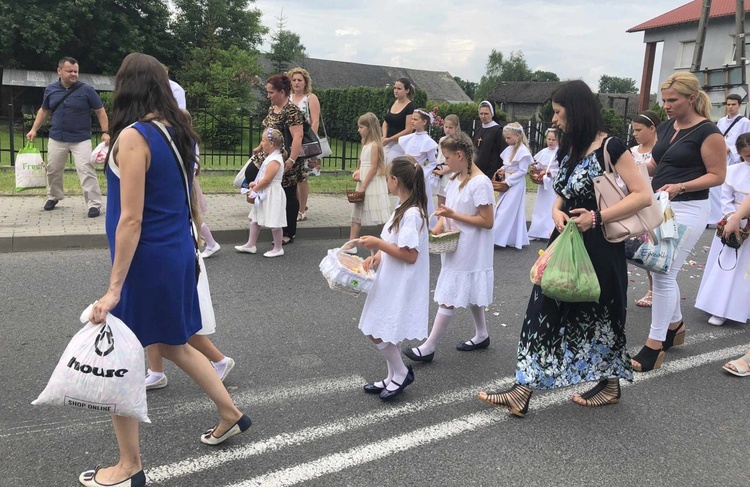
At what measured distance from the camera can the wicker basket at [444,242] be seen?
4047mm

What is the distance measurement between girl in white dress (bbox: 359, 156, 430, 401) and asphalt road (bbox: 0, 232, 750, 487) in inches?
17.0

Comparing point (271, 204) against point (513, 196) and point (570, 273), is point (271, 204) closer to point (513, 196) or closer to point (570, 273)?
point (513, 196)

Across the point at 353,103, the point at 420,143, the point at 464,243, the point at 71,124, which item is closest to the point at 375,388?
the point at 464,243

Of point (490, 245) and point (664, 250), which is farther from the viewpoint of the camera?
point (490, 245)

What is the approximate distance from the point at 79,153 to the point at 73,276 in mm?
2944

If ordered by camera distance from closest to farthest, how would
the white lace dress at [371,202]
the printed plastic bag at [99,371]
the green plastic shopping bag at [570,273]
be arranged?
the printed plastic bag at [99,371], the green plastic shopping bag at [570,273], the white lace dress at [371,202]

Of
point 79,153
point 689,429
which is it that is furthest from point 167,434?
point 79,153

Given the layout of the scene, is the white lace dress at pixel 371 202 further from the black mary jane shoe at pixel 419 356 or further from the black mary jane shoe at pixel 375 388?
the black mary jane shoe at pixel 375 388

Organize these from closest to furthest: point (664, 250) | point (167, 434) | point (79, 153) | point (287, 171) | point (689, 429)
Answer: point (167, 434), point (689, 429), point (664, 250), point (287, 171), point (79, 153)

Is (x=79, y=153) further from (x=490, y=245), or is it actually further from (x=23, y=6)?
(x=23, y=6)

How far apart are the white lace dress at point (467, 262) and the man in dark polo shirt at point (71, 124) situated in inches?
228

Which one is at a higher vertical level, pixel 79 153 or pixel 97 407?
pixel 79 153

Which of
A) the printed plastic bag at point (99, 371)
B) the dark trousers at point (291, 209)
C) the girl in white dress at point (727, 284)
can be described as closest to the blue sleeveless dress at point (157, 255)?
the printed plastic bag at point (99, 371)

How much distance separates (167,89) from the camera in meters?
2.67
